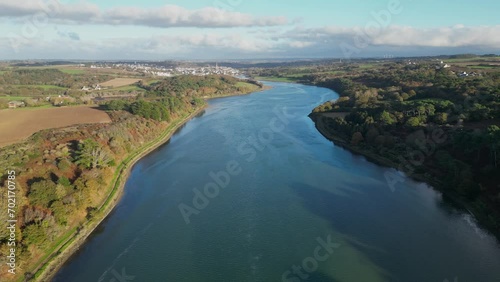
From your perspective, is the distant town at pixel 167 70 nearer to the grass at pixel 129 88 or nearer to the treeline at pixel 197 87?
the treeline at pixel 197 87

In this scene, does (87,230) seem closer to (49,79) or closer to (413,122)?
(413,122)

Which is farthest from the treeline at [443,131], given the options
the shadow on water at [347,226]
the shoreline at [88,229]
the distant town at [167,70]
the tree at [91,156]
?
the distant town at [167,70]

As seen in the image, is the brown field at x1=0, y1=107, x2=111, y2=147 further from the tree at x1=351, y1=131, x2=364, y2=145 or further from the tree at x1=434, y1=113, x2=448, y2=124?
the tree at x1=434, y1=113, x2=448, y2=124

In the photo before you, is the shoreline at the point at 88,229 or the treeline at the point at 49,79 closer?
the shoreline at the point at 88,229

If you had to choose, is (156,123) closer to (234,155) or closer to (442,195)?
(234,155)

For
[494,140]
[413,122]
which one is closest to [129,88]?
[413,122]

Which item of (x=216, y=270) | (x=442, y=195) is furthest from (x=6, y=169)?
(x=442, y=195)

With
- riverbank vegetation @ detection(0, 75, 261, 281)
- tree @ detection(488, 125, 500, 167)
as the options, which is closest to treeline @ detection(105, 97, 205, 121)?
riverbank vegetation @ detection(0, 75, 261, 281)
